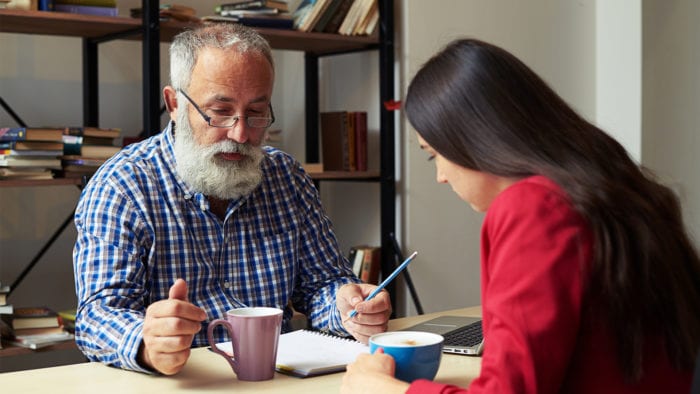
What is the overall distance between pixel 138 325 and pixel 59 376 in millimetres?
151

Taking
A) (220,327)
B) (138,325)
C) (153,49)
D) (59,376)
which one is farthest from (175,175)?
(153,49)

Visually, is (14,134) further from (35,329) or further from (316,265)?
(316,265)

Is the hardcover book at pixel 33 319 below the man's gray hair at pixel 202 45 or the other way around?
below

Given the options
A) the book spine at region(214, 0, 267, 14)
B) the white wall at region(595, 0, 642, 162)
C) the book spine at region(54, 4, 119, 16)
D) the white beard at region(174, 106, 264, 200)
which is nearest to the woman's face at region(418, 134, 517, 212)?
the white beard at region(174, 106, 264, 200)

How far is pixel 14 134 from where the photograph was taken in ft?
8.49

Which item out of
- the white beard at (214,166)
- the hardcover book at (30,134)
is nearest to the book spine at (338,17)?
the hardcover book at (30,134)

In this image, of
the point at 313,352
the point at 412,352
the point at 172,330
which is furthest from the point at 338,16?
the point at 412,352

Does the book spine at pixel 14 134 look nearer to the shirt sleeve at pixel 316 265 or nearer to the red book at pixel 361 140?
the shirt sleeve at pixel 316 265

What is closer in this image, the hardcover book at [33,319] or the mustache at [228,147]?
the mustache at [228,147]

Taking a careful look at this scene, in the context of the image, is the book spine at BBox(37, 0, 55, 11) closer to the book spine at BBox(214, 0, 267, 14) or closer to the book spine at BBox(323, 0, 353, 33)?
the book spine at BBox(214, 0, 267, 14)

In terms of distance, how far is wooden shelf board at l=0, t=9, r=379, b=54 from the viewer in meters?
2.59

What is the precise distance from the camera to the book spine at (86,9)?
263cm

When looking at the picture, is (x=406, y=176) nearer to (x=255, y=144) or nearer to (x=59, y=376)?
(x=255, y=144)

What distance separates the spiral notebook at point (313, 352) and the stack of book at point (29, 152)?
1.38 metres
